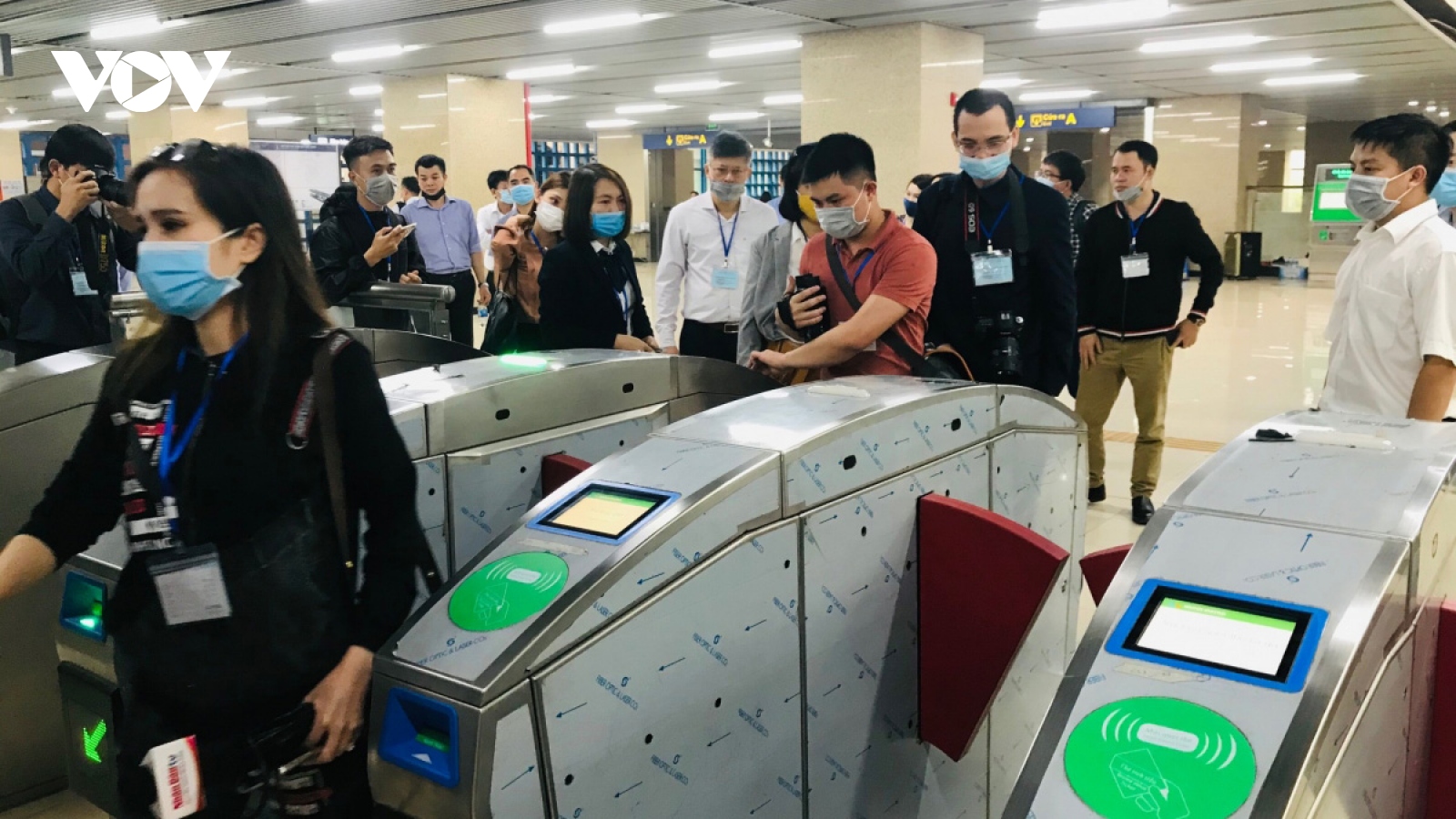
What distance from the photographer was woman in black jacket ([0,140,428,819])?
1.37 meters

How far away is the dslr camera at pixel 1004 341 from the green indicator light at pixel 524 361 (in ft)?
4.26

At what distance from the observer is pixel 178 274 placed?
4.59ft

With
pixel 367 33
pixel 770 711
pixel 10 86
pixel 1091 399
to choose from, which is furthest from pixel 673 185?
pixel 770 711

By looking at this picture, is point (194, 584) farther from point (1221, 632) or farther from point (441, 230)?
point (441, 230)

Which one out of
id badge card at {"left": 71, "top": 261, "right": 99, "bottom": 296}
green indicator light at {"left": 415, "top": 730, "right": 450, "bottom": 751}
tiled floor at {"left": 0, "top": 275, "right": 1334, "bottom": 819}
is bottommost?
tiled floor at {"left": 0, "top": 275, "right": 1334, "bottom": 819}

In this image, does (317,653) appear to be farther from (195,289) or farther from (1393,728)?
(1393,728)

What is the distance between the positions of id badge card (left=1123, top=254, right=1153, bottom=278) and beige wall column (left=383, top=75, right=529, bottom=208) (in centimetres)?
841

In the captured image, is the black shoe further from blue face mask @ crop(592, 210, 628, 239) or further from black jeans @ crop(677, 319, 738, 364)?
blue face mask @ crop(592, 210, 628, 239)

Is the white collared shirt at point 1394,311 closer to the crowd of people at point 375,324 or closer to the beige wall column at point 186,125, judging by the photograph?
the crowd of people at point 375,324

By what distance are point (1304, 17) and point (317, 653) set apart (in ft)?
31.1

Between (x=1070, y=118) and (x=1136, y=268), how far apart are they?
11661 mm

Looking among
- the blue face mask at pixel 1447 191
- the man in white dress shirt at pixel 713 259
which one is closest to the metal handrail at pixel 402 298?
the man in white dress shirt at pixel 713 259

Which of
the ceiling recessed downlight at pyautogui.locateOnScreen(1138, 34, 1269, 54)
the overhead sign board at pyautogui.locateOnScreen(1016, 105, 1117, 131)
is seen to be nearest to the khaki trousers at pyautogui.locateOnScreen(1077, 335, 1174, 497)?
the ceiling recessed downlight at pyautogui.locateOnScreen(1138, 34, 1269, 54)

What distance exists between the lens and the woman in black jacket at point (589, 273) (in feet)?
10.7
